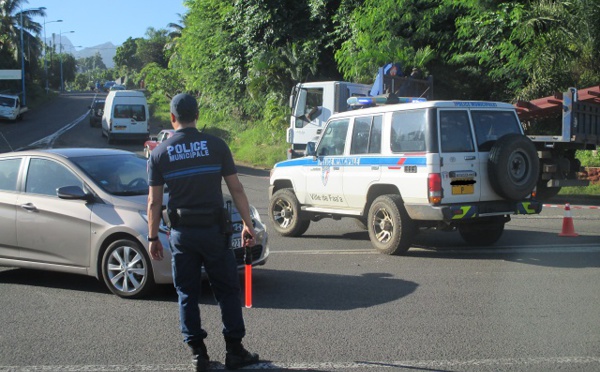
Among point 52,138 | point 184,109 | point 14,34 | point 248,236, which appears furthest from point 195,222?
point 14,34

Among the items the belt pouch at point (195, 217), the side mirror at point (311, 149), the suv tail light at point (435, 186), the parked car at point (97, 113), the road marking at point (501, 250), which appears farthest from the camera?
the parked car at point (97, 113)

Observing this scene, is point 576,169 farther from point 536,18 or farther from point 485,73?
point 485,73

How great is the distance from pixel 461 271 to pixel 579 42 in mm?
14115

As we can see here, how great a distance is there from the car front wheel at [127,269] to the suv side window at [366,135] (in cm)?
395

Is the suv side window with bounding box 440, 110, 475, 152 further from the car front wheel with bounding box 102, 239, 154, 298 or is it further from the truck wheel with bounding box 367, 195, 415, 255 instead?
the car front wheel with bounding box 102, 239, 154, 298

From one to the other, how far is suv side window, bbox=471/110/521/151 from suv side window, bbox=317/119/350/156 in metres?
2.00

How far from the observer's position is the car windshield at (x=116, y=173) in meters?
7.50

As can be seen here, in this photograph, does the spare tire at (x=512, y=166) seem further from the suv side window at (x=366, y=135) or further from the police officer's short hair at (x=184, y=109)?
the police officer's short hair at (x=184, y=109)

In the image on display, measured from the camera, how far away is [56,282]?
7.92 metres

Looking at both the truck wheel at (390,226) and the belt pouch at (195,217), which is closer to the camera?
the belt pouch at (195,217)

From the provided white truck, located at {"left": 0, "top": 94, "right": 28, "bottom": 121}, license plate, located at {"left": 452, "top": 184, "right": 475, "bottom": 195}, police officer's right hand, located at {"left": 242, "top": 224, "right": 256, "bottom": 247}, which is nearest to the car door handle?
police officer's right hand, located at {"left": 242, "top": 224, "right": 256, "bottom": 247}

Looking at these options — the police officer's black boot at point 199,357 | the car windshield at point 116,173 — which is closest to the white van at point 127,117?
the car windshield at point 116,173

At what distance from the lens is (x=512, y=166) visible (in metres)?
8.86

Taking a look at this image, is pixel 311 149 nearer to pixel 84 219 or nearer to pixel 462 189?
pixel 462 189
